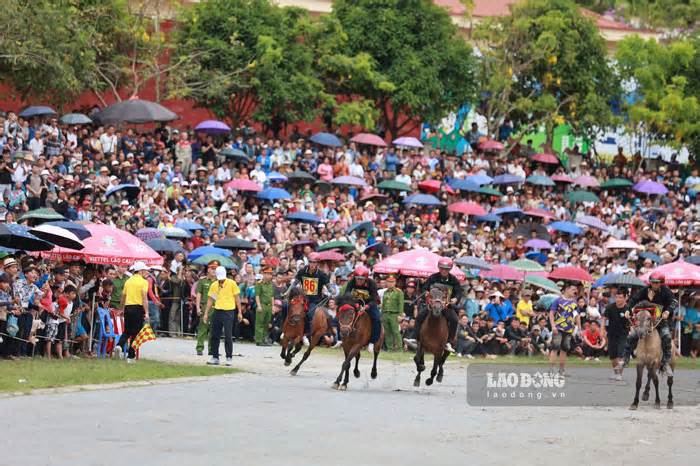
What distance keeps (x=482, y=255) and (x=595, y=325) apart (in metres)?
7.88

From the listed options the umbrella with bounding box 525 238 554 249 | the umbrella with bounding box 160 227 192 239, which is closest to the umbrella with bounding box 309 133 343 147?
the umbrella with bounding box 525 238 554 249

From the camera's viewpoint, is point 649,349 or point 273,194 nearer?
point 649,349

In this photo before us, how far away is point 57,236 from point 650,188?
31.5 meters

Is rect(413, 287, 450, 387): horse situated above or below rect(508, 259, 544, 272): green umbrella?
below

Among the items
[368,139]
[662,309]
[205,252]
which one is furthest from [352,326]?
[368,139]

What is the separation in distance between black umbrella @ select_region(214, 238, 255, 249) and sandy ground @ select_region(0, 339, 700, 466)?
11.9m

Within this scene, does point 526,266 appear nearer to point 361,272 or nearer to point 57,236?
point 361,272

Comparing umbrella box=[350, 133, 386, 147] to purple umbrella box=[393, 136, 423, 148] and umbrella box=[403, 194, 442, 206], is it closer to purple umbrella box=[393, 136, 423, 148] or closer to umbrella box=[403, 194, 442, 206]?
purple umbrella box=[393, 136, 423, 148]

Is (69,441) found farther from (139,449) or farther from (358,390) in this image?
(358,390)

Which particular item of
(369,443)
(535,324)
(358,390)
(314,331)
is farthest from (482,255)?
(369,443)

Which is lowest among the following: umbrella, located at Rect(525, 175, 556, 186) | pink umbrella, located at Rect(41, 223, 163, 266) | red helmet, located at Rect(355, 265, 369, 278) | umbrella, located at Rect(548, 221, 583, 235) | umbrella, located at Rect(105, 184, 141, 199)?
red helmet, located at Rect(355, 265, 369, 278)

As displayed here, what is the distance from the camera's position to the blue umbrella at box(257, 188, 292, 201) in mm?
40188

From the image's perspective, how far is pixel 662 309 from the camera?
22.5 meters

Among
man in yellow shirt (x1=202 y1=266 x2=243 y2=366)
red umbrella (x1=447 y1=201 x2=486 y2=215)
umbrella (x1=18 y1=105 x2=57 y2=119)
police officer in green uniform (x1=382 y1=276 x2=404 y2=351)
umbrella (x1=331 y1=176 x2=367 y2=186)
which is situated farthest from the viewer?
red umbrella (x1=447 y1=201 x2=486 y2=215)
